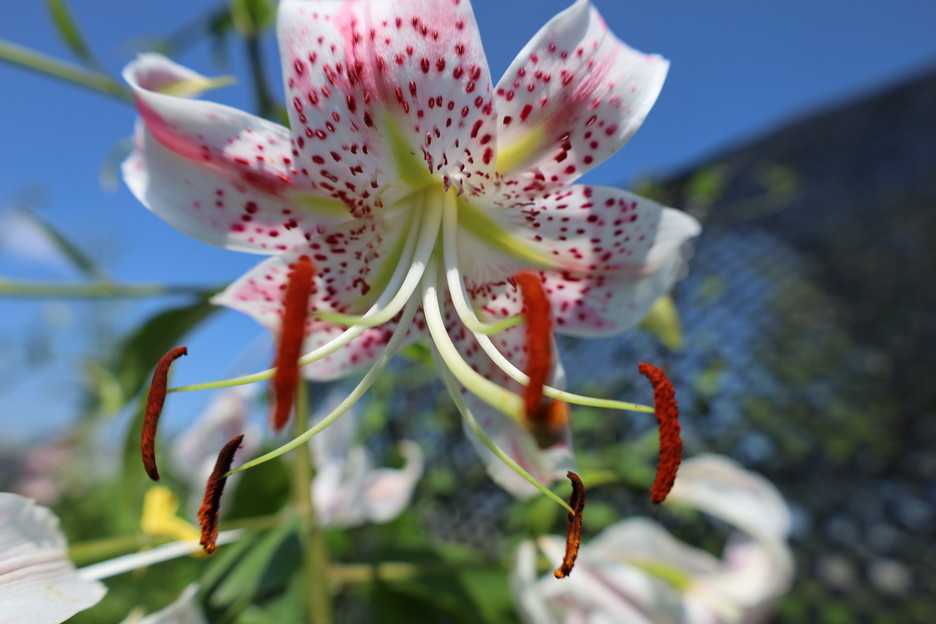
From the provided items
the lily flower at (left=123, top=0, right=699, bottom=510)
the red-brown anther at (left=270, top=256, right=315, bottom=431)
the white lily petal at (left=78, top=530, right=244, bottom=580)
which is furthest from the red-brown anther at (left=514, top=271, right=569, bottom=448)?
the white lily petal at (left=78, top=530, right=244, bottom=580)

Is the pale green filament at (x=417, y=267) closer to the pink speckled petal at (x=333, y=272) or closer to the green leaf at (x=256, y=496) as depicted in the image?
the pink speckled petal at (x=333, y=272)

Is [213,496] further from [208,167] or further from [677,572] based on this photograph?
[677,572]

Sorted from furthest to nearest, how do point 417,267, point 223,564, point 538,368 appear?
point 223,564, point 417,267, point 538,368

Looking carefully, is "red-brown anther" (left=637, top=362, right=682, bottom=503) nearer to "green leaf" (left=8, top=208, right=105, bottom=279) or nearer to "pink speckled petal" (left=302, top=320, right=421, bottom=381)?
"pink speckled petal" (left=302, top=320, right=421, bottom=381)

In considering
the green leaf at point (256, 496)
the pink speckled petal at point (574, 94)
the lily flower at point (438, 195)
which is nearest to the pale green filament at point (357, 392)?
the lily flower at point (438, 195)

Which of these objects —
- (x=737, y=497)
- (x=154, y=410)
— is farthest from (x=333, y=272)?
(x=737, y=497)

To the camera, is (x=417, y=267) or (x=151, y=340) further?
(x=151, y=340)

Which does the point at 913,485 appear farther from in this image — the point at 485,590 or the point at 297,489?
the point at 297,489
